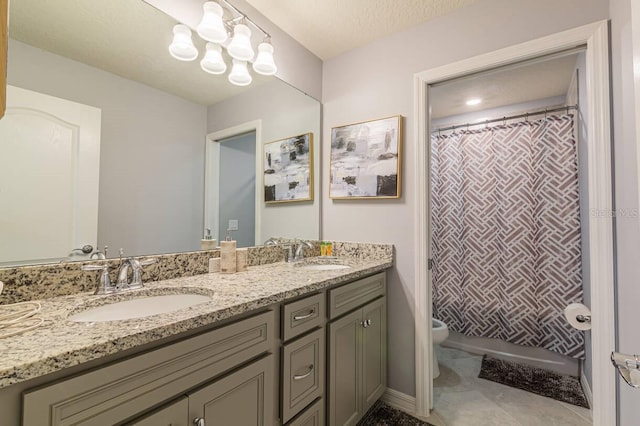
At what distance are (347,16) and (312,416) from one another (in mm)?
2097

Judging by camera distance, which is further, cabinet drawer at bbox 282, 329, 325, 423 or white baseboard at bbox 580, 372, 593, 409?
white baseboard at bbox 580, 372, 593, 409

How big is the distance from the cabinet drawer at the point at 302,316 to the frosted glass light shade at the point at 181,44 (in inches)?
48.8

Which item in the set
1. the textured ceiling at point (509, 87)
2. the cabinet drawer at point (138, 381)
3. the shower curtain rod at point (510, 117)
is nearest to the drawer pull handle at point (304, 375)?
the cabinet drawer at point (138, 381)

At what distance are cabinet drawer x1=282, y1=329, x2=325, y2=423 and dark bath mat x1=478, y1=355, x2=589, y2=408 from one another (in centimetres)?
158

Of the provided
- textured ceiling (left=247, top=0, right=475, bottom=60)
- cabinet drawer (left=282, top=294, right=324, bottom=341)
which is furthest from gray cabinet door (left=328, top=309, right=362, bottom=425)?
textured ceiling (left=247, top=0, right=475, bottom=60)

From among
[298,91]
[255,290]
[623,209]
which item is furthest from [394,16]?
[255,290]

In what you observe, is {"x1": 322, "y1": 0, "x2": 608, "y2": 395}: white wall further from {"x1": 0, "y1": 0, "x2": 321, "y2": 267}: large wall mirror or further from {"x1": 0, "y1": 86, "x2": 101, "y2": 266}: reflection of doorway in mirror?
{"x1": 0, "y1": 86, "x2": 101, "y2": 266}: reflection of doorway in mirror

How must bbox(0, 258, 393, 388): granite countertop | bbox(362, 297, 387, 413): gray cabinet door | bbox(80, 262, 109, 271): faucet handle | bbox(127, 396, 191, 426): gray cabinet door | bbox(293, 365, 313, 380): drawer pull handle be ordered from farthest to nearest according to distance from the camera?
bbox(362, 297, 387, 413): gray cabinet door < bbox(293, 365, 313, 380): drawer pull handle < bbox(80, 262, 109, 271): faucet handle < bbox(127, 396, 191, 426): gray cabinet door < bbox(0, 258, 393, 388): granite countertop

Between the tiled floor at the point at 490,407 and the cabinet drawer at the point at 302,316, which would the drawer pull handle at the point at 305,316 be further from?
the tiled floor at the point at 490,407

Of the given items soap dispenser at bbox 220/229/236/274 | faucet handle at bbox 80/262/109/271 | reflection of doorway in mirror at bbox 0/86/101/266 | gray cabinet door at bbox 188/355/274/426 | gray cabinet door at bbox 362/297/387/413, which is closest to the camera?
gray cabinet door at bbox 188/355/274/426

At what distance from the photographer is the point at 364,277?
5.27ft

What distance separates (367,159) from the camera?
1923mm

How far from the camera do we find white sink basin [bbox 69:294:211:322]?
3.10 feet

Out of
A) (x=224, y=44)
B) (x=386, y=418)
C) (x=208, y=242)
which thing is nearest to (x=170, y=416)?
(x=208, y=242)
